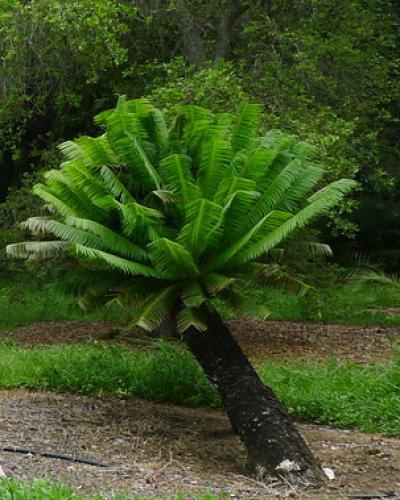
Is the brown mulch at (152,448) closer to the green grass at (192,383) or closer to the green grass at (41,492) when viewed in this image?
the green grass at (192,383)

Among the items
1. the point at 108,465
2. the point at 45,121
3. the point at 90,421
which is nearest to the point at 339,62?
the point at 45,121

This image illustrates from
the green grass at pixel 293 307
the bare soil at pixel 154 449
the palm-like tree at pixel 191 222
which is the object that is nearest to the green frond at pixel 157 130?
the palm-like tree at pixel 191 222

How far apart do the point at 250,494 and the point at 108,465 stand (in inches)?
45.0

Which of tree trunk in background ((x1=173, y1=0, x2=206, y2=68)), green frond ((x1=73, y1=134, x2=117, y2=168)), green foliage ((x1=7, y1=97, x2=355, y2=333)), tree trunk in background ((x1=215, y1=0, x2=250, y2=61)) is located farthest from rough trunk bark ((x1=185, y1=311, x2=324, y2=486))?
tree trunk in background ((x1=215, y1=0, x2=250, y2=61))

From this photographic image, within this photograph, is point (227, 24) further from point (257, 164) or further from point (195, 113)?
point (257, 164)

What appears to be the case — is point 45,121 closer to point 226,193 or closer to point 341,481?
point 226,193

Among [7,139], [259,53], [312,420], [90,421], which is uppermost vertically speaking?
[259,53]

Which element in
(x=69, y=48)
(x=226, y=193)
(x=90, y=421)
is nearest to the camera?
(x=226, y=193)

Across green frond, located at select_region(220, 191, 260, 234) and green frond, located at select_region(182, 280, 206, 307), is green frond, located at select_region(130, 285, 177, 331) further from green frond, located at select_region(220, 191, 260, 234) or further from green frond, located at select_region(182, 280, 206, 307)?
green frond, located at select_region(220, 191, 260, 234)

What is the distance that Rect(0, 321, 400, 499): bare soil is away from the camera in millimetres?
6355

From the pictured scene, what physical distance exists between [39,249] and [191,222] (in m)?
1.32

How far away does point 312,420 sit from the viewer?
30.7 ft

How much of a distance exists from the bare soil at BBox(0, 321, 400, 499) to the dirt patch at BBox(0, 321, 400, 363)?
380cm

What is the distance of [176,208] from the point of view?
789 cm
